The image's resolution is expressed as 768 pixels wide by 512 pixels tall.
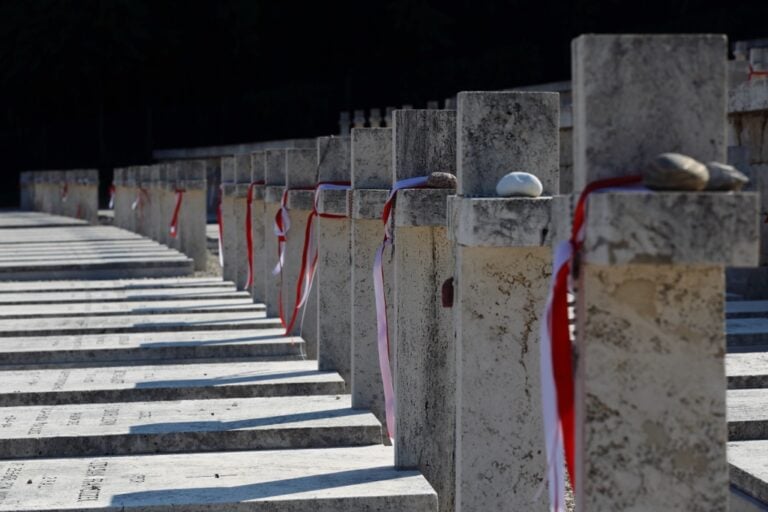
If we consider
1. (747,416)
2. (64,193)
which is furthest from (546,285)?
(64,193)

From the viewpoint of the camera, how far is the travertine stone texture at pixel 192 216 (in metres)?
15.4

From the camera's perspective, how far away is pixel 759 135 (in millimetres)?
11562

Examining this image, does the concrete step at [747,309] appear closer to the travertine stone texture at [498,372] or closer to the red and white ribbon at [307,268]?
the red and white ribbon at [307,268]

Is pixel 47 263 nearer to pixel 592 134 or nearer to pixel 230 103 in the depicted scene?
pixel 592 134

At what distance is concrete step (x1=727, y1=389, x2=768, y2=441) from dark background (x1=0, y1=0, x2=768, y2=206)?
1164 inches

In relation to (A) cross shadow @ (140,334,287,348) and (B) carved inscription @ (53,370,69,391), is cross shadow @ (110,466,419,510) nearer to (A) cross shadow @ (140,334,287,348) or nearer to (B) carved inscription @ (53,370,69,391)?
(B) carved inscription @ (53,370,69,391)

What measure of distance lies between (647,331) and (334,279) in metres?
4.55

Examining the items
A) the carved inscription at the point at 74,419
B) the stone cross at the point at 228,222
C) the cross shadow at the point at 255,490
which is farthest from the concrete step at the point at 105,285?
the cross shadow at the point at 255,490

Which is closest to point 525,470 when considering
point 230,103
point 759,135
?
point 759,135

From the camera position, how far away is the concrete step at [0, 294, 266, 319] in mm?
10273

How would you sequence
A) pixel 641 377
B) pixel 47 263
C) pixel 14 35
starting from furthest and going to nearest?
pixel 14 35 → pixel 47 263 → pixel 641 377

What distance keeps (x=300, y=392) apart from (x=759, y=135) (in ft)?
19.7

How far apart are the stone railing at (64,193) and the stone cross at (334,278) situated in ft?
60.2

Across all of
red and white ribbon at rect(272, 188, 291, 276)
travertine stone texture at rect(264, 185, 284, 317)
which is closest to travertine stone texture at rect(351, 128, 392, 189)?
red and white ribbon at rect(272, 188, 291, 276)
